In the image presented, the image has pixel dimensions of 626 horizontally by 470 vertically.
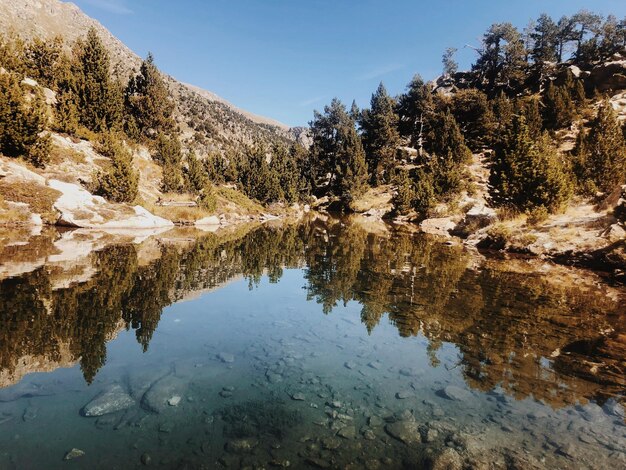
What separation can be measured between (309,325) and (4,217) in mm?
32100

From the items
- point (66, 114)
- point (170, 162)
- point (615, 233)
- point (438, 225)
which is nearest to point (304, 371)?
point (615, 233)

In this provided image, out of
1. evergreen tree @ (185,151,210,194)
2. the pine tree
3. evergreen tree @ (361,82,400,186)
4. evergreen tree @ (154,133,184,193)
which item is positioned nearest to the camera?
evergreen tree @ (154,133,184,193)

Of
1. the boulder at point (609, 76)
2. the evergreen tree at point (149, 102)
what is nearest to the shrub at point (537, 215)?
the evergreen tree at point (149, 102)

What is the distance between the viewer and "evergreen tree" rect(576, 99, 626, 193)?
1389 inches

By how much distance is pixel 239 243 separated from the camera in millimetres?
29344

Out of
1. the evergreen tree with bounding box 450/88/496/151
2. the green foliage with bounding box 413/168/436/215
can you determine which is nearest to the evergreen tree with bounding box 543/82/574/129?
the evergreen tree with bounding box 450/88/496/151

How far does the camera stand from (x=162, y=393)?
6938 mm

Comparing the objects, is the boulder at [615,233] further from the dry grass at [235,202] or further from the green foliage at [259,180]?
the green foliage at [259,180]

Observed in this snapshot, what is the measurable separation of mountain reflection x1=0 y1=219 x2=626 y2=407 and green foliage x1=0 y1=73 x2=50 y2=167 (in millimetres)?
14568

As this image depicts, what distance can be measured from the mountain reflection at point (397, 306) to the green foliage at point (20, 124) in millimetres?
14568

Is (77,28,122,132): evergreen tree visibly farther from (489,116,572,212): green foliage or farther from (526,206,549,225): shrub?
(526,206,549,225): shrub

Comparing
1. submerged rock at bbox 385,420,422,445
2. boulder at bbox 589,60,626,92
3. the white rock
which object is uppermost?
boulder at bbox 589,60,626,92

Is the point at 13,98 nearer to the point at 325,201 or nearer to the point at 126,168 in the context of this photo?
the point at 126,168

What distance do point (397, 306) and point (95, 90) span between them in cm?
4803
